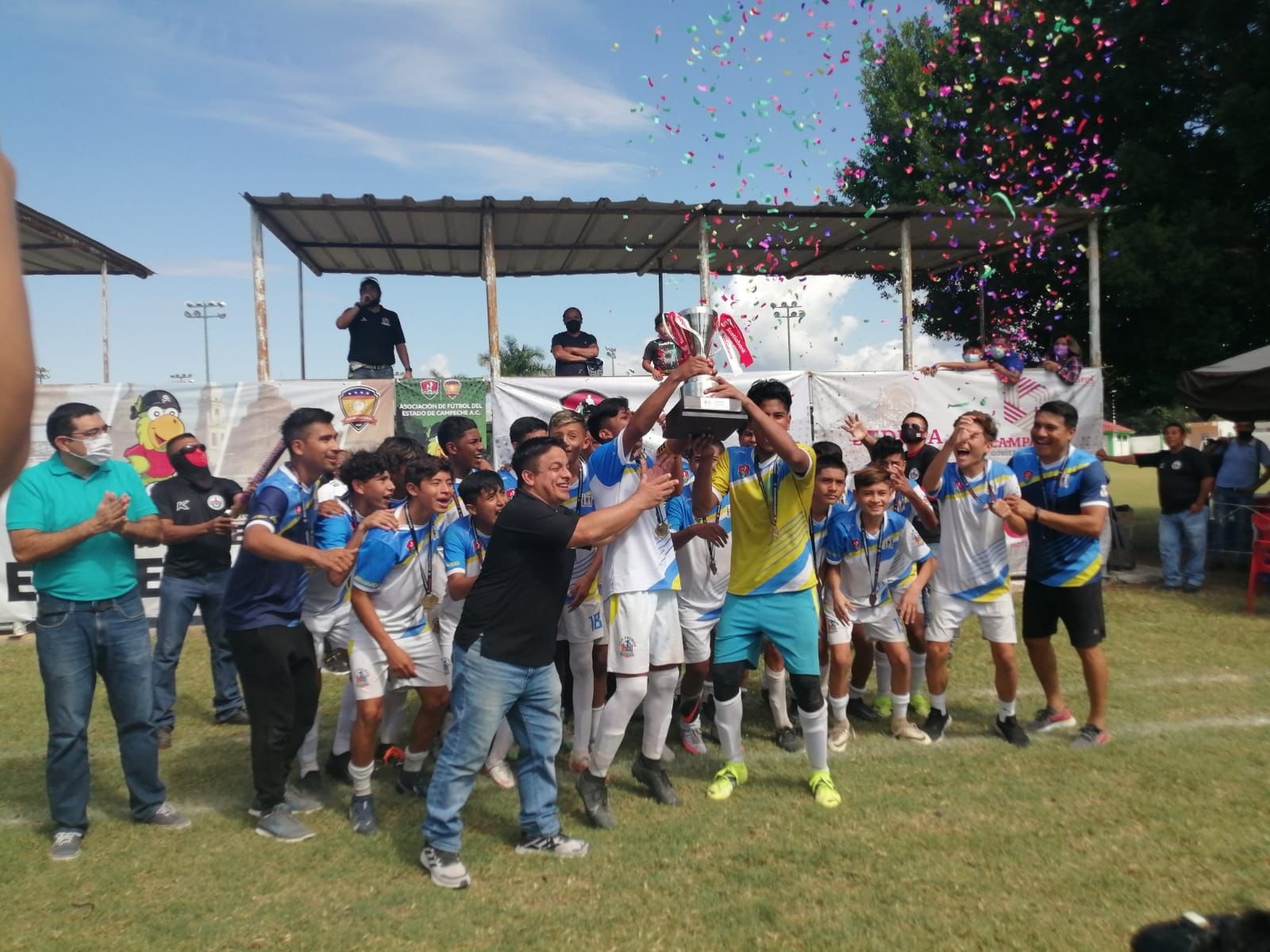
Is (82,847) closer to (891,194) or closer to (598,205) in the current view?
(598,205)

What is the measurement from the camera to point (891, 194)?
1627cm

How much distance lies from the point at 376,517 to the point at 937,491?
3.93m

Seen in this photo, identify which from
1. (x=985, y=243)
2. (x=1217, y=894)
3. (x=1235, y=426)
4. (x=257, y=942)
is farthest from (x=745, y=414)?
(x=1235, y=426)

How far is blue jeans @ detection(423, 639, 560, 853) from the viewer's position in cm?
402

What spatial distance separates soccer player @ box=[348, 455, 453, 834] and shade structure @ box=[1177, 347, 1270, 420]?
377 inches

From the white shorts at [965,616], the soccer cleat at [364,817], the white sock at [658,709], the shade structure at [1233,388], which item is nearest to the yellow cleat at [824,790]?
the white sock at [658,709]

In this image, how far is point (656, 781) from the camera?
4.92 metres

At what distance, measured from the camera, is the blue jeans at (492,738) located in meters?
4.02

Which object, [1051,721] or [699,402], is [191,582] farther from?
[1051,721]

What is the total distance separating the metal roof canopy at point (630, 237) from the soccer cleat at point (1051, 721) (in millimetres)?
6038

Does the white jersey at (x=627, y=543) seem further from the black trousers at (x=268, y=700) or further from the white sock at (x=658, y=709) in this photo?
the black trousers at (x=268, y=700)

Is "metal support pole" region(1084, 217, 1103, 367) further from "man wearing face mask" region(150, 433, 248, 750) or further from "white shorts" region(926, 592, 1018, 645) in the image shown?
"man wearing face mask" region(150, 433, 248, 750)

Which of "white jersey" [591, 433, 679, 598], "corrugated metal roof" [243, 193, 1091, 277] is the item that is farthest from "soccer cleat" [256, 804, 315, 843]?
"corrugated metal roof" [243, 193, 1091, 277]

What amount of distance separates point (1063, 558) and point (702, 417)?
3007 millimetres
